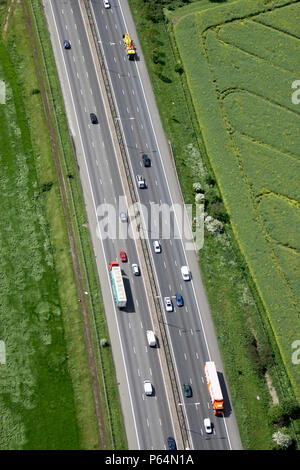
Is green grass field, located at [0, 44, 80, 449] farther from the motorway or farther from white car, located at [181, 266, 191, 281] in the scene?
white car, located at [181, 266, 191, 281]

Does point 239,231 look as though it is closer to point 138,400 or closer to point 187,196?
point 187,196

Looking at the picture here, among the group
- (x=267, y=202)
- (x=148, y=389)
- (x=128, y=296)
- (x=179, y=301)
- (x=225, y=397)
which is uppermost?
(x=267, y=202)

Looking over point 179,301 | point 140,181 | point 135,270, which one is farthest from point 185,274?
point 140,181

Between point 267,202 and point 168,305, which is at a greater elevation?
point 267,202

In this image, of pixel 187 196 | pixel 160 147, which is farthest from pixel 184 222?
pixel 160 147

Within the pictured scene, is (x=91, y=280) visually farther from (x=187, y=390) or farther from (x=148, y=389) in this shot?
(x=187, y=390)

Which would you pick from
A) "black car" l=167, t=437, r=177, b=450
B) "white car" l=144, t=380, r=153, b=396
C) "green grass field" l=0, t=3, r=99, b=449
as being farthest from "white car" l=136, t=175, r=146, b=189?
"black car" l=167, t=437, r=177, b=450

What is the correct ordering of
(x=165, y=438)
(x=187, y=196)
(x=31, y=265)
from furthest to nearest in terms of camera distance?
(x=187, y=196) < (x=31, y=265) < (x=165, y=438)
